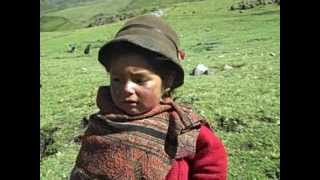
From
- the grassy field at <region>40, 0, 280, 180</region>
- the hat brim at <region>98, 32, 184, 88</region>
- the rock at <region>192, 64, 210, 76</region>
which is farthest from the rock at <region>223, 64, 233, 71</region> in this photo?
the hat brim at <region>98, 32, 184, 88</region>

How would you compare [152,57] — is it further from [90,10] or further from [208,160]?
[90,10]

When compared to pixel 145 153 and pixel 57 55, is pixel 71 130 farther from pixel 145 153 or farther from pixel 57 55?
pixel 145 153

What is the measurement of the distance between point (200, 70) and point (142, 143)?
1.13 m

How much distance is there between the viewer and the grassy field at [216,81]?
4688 mm

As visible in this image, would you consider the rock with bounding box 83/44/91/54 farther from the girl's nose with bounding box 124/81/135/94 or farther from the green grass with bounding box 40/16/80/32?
the girl's nose with bounding box 124/81/135/94

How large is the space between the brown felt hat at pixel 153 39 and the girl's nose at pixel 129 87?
23 centimetres

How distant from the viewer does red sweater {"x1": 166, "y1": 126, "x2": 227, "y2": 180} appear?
4.03m

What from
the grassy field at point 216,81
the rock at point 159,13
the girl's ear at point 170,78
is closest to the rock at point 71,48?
the grassy field at point 216,81

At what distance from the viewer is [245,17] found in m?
5.22

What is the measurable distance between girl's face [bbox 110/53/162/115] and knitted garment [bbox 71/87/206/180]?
0.05 m

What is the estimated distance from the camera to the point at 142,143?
404 cm

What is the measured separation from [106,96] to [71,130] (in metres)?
0.83

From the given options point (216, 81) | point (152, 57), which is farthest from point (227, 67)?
point (152, 57)
